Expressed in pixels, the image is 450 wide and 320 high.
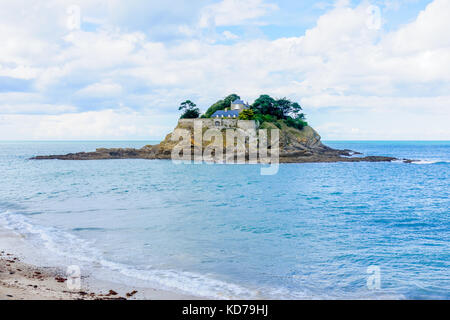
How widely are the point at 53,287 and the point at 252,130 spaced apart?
6328 cm

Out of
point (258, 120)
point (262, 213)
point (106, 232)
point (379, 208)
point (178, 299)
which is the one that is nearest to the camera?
point (178, 299)

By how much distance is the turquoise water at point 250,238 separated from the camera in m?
10.9

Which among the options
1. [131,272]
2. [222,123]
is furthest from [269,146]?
[131,272]

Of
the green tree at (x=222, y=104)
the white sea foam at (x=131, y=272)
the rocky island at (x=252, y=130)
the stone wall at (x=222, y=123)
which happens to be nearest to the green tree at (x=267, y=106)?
the rocky island at (x=252, y=130)

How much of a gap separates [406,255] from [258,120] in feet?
202

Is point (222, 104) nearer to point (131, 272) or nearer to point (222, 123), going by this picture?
point (222, 123)

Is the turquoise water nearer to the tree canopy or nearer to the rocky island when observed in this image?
the rocky island

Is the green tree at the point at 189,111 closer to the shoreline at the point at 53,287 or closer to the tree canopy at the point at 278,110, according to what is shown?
the tree canopy at the point at 278,110

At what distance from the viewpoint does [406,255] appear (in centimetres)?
1350

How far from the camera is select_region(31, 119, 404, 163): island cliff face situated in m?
68.1
